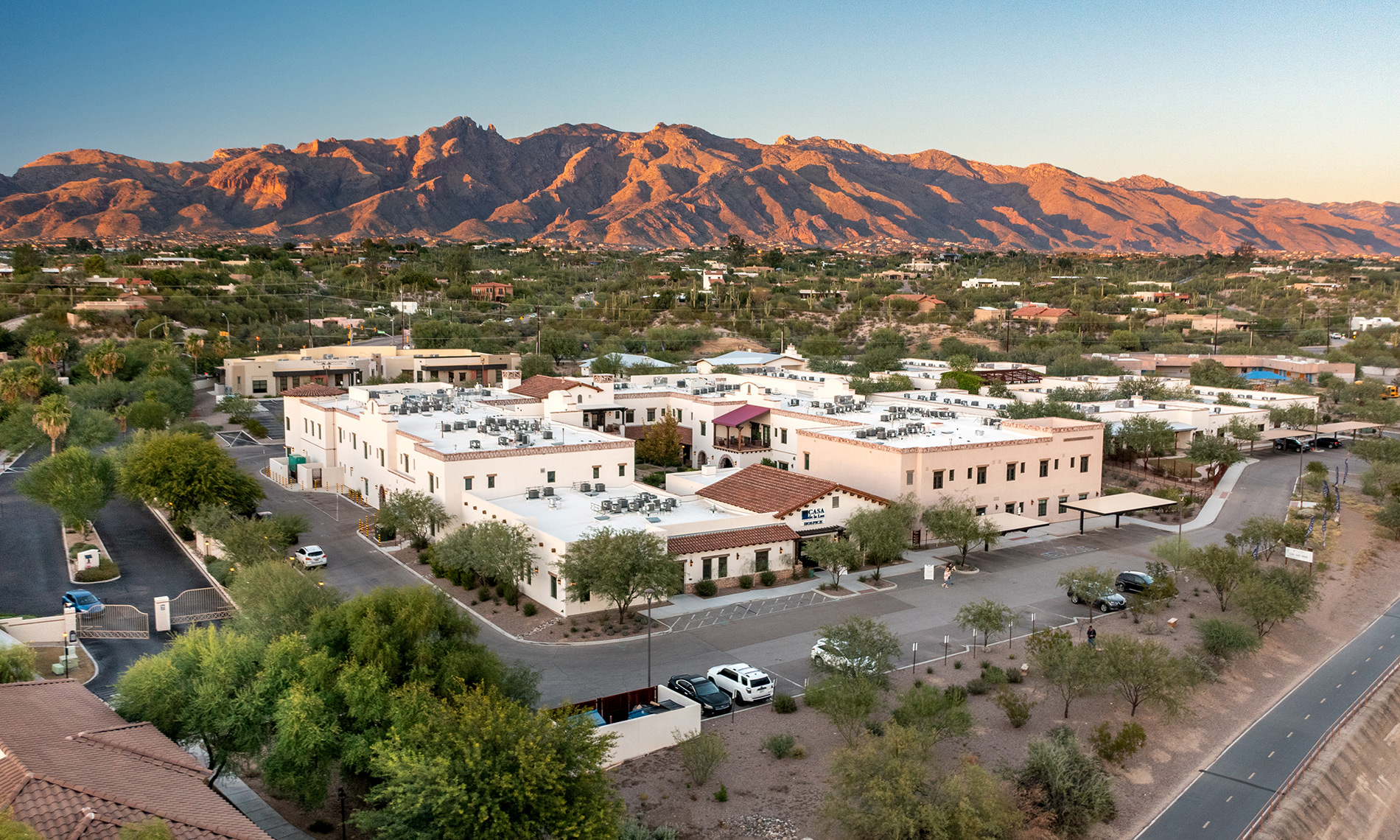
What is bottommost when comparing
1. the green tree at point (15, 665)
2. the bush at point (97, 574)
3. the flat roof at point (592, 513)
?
the bush at point (97, 574)

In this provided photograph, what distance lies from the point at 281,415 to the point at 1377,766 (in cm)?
6788

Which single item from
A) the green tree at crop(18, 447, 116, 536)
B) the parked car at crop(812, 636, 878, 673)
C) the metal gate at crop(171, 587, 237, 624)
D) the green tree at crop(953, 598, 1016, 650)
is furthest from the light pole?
the green tree at crop(18, 447, 116, 536)

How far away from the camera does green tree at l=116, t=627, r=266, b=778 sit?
61.8 ft

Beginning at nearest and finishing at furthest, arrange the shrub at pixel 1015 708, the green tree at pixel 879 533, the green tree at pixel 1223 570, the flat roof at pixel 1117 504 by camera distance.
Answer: the shrub at pixel 1015 708, the green tree at pixel 1223 570, the green tree at pixel 879 533, the flat roof at pixel 1117 504

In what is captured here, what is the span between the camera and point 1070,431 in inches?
1751

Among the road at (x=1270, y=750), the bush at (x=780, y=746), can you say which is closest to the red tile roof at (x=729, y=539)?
the bush at (x=780, y=746)

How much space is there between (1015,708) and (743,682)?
658cm

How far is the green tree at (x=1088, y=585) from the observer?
30812 mm

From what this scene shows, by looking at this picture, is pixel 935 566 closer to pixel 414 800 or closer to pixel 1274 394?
pixel 414 800

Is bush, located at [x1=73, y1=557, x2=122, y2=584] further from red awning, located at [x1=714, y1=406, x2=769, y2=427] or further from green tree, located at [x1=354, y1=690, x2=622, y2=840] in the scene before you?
red awning, located at [x1=714, y1=406, x2=769, y2=427]

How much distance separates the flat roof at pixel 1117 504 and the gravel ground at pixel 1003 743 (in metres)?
8.97

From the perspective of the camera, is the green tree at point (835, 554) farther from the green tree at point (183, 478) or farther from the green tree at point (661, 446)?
the green tree at point (183, 478)

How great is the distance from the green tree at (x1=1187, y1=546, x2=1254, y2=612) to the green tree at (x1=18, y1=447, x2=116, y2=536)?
40.7 m

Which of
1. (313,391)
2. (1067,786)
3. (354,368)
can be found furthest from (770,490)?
(354,368)
